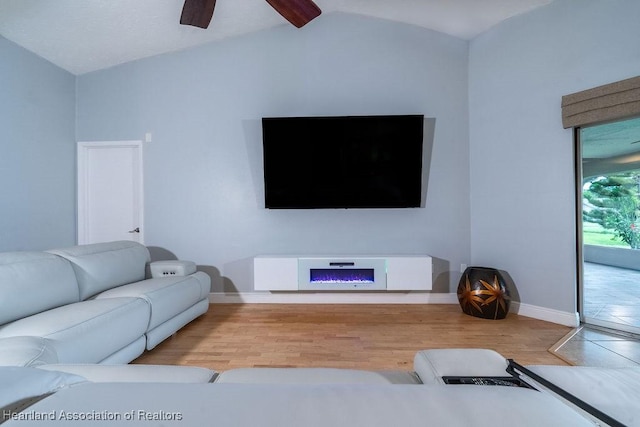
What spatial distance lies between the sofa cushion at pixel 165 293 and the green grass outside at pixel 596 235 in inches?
143

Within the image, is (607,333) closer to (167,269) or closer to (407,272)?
(407,272)

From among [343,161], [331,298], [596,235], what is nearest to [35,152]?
[343,161]

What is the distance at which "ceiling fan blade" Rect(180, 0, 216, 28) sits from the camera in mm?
1890

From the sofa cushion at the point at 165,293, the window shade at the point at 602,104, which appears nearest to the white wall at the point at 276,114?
the sofa cushion at the point at 165,293

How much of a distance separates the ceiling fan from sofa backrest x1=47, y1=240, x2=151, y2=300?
1.90m

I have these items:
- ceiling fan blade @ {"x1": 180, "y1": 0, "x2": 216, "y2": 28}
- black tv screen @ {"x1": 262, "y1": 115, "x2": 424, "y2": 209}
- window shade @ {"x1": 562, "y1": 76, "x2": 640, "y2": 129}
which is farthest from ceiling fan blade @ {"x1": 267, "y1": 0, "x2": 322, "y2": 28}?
window shade @ {"x1": 562, "y1": 76, "x2": 640, "y2": 129}

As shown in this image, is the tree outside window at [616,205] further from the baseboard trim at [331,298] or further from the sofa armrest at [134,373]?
the sofa armrest at [134,373]

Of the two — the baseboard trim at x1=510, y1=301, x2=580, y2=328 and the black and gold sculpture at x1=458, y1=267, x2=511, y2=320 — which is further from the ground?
the black and gold sculpture at x1=458, y1=267, x2=511, y2=320

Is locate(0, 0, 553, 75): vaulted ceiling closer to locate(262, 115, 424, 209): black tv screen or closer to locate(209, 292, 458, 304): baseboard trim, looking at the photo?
locate(262, 115, 424, 209): black tv screen

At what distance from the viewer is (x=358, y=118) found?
9.55 ft

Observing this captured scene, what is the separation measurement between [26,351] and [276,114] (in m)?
2.81

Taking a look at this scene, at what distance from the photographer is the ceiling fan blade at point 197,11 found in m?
1.89

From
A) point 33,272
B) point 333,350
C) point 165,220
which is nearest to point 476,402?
point 333,350

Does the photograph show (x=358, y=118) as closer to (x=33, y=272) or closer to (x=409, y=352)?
(x=409, y=352)
